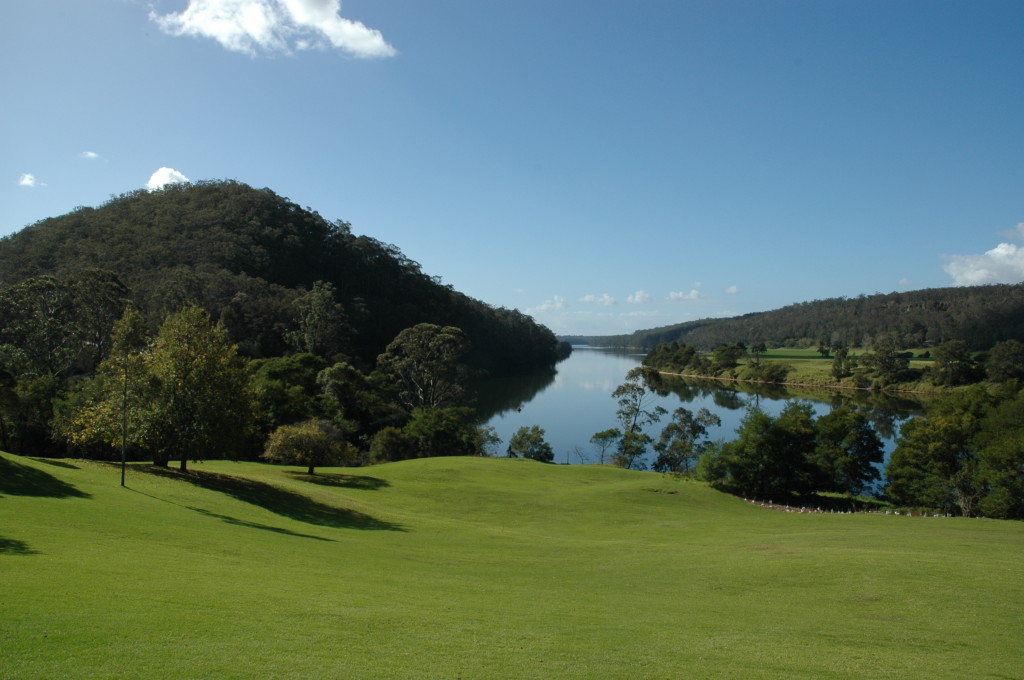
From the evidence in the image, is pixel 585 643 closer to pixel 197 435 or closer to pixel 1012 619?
pixel 1012 619

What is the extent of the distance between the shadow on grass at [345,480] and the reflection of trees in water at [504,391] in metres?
37.6

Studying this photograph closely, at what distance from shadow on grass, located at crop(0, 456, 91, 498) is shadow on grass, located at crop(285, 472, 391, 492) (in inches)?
591

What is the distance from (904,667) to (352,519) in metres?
20.8

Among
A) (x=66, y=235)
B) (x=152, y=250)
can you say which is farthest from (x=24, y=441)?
(x=66, y=235)

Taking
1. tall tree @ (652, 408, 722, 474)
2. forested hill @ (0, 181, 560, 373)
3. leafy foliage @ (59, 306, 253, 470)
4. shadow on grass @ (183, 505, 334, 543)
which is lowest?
tall tree @ (652, 408, 722, 474)

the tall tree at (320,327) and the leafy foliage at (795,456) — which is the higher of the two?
the tall tree at (320,327)

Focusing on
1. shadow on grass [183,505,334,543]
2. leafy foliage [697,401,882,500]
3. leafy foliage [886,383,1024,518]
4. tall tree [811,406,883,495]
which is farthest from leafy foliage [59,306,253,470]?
leafy foliage [886,383,1024,518]

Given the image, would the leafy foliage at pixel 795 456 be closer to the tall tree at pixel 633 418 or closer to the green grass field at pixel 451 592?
the green grass field at pixel 451 592

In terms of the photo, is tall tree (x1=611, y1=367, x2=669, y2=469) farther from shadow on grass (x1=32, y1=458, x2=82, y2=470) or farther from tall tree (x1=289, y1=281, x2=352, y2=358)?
shadow on grass (x1=32, y1=458, x2=82, y2=470)

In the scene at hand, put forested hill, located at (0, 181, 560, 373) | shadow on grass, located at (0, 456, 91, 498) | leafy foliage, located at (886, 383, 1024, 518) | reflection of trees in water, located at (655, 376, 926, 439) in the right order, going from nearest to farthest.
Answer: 1. shadow on grass, located at (0, 456, 91, 498)
2. leafy foliage, located at (886, 383, 1024, 518)
3. forested hill, located at (0, 181, 560, 373)
4. reflection of trees in water, located at (655, 376, 926, 439)

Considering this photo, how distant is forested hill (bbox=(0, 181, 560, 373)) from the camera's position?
80562 millimetres

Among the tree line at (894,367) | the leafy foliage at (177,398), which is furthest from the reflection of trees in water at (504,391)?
the tree line at (894,367)

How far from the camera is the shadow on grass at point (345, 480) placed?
34781mm

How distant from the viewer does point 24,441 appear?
41.6 m
